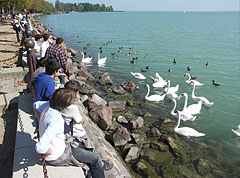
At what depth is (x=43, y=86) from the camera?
169 inches

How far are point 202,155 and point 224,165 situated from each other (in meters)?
0.71

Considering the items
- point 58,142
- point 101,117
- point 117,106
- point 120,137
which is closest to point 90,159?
point 58,142

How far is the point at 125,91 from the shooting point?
12.0 m

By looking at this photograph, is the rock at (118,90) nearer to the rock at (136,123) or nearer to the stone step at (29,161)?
the rock at (136,123)

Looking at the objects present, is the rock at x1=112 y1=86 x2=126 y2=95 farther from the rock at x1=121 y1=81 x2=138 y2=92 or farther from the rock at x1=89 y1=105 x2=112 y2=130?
the rock at x1=89 y1=105 x2=112 y2=130

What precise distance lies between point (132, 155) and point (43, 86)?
3637 mm

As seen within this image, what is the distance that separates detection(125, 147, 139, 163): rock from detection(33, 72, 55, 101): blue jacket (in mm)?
3304

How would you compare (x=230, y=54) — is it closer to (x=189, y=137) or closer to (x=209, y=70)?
(x=209, y=70)

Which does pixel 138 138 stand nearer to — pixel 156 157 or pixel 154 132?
pixel 154 132

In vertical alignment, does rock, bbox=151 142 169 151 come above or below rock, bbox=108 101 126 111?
below

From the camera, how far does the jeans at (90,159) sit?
3.54 metres

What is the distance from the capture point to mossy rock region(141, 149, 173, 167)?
6403mm

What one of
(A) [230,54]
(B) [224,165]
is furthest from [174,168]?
(A) [230,54]

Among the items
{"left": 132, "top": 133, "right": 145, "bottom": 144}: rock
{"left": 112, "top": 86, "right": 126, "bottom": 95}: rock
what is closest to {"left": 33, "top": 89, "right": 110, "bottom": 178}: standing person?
{"left": 132, "top": 133, "right": 145, "bottom": 144}: rock
